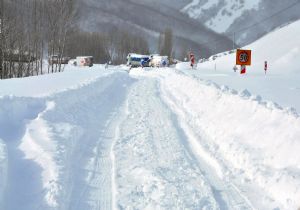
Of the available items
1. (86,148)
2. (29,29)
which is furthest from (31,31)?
(86,148)

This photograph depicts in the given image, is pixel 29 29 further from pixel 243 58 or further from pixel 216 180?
pixel 216 180

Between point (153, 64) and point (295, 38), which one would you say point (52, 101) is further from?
point (295, 38)

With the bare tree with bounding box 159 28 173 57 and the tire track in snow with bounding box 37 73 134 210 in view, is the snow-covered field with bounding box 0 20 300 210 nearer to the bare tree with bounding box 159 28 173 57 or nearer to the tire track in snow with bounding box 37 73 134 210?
the tire track in snow with bounding box 37 73 134 210

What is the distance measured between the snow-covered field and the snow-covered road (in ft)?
0.05

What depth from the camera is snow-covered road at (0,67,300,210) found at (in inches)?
231

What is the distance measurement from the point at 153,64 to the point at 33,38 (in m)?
28.4

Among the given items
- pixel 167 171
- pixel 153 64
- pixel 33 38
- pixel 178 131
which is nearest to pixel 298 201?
pixel 167 171

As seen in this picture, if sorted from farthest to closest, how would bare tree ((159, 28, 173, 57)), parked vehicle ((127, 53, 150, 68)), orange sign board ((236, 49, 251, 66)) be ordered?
bare tree ((159, 28, 173, 57))
parked vehicle ((127, 53, 150, 68))
orange sign board ((236, 49, 251, 66))

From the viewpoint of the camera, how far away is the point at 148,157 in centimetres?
794

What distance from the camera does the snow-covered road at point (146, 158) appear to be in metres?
5.86

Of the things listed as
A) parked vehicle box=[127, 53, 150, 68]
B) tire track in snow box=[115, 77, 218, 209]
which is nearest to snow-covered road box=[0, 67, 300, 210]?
tire track in snow box=[115, 77, 218, 209]

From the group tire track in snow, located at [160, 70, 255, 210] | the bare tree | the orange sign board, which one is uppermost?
the bare tree

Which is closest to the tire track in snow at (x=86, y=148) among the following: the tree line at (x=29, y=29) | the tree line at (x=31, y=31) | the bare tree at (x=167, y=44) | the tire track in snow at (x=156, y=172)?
the tire track in snow at (x=156, y=172)

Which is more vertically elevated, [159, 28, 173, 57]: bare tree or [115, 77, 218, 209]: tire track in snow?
[159, 28, 173, 57]: bare tree
